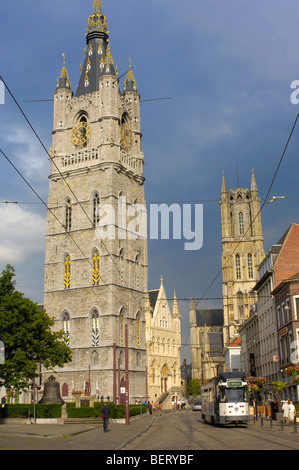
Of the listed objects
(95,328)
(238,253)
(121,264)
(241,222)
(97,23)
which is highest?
(97,23)

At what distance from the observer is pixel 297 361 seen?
118 ft

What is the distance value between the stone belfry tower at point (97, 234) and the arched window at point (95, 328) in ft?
0.32

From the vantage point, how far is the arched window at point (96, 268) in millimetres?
54500

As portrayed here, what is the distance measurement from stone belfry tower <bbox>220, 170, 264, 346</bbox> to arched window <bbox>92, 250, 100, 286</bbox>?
4242 cm

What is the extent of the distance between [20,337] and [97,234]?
2225 centimetres

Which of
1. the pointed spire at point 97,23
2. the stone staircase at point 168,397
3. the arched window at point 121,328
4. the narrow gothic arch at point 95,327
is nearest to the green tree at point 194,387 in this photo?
the stone staircase at point 168,397

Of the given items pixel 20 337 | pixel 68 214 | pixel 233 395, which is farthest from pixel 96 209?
pixel 233 395

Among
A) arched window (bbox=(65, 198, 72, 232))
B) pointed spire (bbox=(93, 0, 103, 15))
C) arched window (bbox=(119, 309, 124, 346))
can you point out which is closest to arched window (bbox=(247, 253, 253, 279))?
arched window (bbox=(119, 309, 124, 346))

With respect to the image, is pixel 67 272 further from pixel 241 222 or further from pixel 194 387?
pixel 194 387

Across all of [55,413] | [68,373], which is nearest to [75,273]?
[68,373]

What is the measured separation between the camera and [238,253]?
3935 inches

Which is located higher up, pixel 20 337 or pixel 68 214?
pixel 68 214
